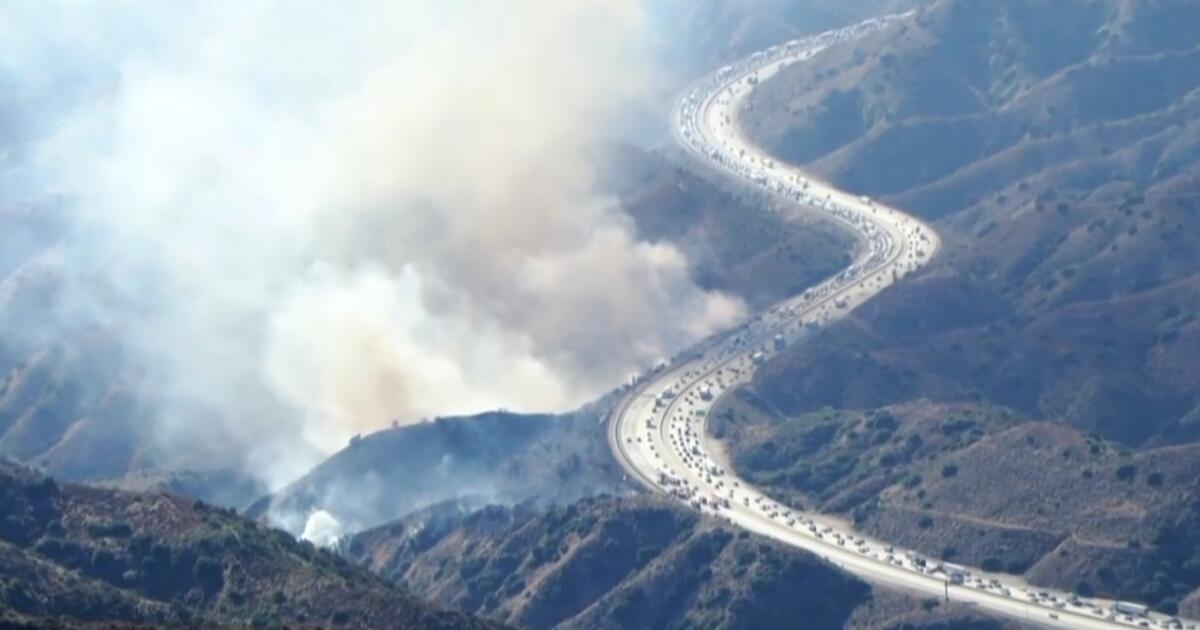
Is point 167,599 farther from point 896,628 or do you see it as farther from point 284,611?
point 896,628

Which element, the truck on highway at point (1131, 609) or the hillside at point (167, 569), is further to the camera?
the truck on highway at point (1131, 609)

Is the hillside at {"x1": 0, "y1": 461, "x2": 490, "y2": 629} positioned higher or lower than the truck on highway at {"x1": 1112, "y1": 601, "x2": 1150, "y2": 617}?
higher

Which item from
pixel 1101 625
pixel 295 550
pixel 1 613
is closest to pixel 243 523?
pixel 295 550

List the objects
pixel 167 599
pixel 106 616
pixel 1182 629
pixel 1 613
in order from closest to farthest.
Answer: pixel 1 613 < pixel 106 616 < pixel 167 599 < pixel 1182 629

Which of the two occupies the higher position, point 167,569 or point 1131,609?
point 167,569

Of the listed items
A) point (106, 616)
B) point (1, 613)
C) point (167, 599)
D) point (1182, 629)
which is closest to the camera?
point (1, 613)

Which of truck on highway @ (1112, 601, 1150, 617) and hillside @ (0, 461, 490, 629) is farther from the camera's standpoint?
truck on highway @ (1112, 601, 1150, 617)

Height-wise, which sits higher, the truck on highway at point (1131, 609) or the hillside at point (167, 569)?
the hillside at point (167, 569)

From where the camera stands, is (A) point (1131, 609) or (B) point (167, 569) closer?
(B) point (167, 569)
